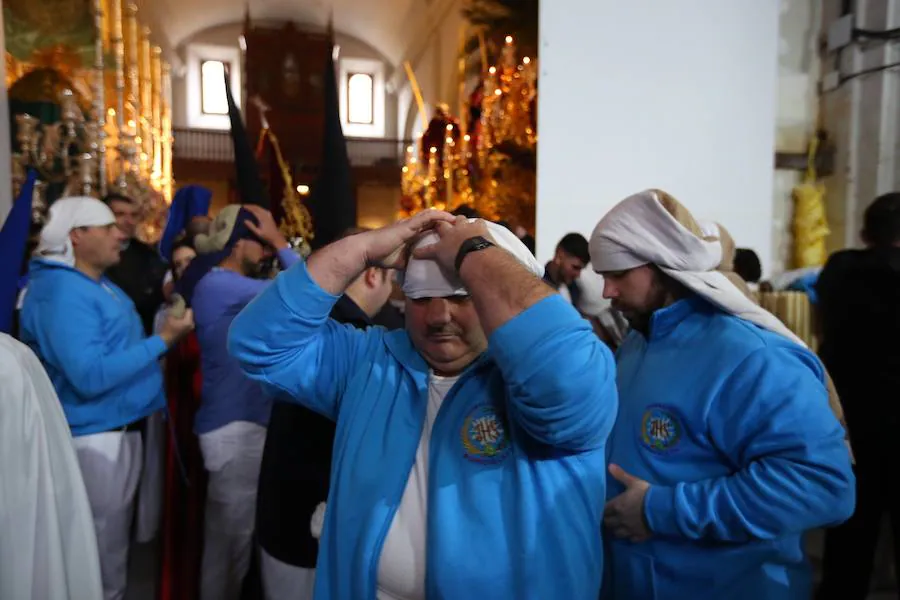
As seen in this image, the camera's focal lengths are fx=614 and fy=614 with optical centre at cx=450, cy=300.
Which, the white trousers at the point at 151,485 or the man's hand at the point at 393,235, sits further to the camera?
the white trousers at the point at 151,485

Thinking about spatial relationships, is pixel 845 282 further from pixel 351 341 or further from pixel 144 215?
pixel 144 215

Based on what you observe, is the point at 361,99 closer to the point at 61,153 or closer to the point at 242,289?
the point at 61,153

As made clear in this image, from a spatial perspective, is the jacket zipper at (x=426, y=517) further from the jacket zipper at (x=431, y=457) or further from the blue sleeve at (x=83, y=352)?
the blue sleeve at (x=83, y=352)

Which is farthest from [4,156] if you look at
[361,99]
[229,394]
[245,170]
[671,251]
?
[361,99]

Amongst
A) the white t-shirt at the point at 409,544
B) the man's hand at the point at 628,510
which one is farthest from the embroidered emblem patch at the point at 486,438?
the man's hand at the point at 628,510

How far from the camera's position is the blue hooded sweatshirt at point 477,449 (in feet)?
3.18

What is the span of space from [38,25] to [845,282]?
8.33m

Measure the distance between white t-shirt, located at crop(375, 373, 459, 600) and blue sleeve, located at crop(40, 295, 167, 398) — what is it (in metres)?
1.76

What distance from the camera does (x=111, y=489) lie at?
265 centimetres

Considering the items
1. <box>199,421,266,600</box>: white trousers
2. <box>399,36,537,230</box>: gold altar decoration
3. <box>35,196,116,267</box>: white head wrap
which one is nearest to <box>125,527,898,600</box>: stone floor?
<box>199,421,266,600</box>: white trousers

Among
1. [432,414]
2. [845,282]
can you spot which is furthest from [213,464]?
[845,282]

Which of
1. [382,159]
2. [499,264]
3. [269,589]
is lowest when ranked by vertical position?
[269,589]

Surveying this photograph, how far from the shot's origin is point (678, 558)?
1.57 m

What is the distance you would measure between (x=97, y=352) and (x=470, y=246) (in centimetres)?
201
